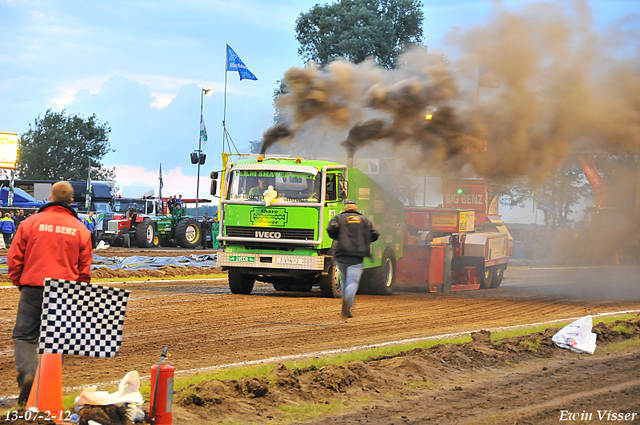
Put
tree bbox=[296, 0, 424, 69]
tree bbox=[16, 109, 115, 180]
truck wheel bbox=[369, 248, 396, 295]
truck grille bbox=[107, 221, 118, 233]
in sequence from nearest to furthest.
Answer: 1. truck wheel bbox=[369, 248, 396, 295]
2. truck grille bbox=[107, 221, 118, 233]
3. tree bbox=[296, 0, 424, 69]
4. tree bbox=[16, 109, 115, 180]

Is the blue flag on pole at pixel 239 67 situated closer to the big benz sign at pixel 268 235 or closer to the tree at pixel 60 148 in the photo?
the big benz sign at pixel 268 235

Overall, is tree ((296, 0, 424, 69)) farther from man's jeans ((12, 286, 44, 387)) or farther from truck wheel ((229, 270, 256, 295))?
man's jeans ((12, 286, 44, 387))

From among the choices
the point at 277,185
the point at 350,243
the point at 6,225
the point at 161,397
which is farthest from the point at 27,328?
the point at 6,225

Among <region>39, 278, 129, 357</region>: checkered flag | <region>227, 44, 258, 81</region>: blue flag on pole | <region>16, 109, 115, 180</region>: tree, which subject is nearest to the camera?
<region>39, 278, 129, 357</region>: checkered flag

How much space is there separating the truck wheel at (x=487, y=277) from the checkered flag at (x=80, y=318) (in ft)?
53.3

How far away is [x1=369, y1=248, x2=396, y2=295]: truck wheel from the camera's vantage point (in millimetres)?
16875

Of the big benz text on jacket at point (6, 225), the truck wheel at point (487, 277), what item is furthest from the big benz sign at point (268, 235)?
the big benz text on jacket at point (6, 225)

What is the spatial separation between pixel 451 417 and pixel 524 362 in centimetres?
318

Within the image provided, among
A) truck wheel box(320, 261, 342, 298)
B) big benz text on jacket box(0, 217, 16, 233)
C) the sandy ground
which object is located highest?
big benz text on jacket box(0, 217, 16, 233)

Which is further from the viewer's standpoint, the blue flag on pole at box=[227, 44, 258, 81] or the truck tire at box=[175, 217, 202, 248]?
the blue flag on pole at box=[227, 44, 258, 81]

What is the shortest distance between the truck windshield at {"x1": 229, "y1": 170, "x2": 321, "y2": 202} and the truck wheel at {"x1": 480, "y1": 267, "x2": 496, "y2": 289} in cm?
755

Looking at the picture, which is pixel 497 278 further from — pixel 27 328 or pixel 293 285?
pixel 27 328

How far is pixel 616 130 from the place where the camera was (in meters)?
16.8

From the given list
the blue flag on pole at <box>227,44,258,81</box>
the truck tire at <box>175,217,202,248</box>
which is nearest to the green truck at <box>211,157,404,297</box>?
the truck tire at <box>175,217,202,248</box>
